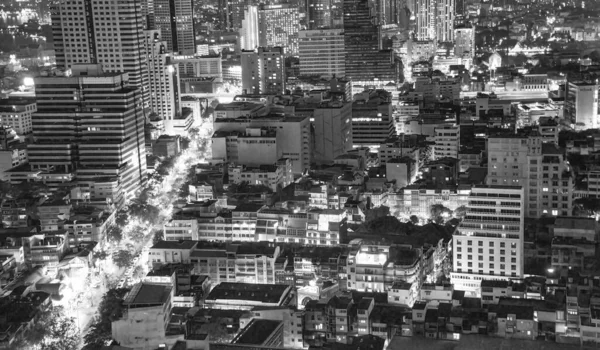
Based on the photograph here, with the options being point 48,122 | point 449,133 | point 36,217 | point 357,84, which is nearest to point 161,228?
point 36,217

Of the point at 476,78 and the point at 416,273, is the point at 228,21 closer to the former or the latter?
the point at 476,78

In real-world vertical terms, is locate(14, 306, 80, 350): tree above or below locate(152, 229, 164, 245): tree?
below

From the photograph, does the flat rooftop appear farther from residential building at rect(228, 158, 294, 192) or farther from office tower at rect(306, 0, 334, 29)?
office tower at rect(306, 0, 334, 29)

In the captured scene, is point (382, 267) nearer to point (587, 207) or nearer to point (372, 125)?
point (587, 207)

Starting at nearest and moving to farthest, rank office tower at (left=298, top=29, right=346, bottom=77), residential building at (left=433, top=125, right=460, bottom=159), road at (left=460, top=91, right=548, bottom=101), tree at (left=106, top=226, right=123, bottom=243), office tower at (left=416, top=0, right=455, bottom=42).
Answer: tree at (left=106, top=226, right=123, bottom=243)
residential building at (left=433, top=125, right=460, bottom=159)
road at (left=460, top=91, right=548, bottom=101)
office tower at (left=298, top=29, right=346, bottom=77)
office tower at (left=416, top=0, right=455, bottom=42)

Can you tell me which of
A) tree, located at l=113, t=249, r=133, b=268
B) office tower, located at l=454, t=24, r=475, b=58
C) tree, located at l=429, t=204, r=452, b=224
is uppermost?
office tower, located at l=454, t=24, r=475, b=58

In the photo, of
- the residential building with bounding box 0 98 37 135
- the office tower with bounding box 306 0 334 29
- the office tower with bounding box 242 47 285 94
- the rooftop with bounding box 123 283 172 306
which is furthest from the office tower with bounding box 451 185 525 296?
the office tower with bounding box 306 0 334 29
